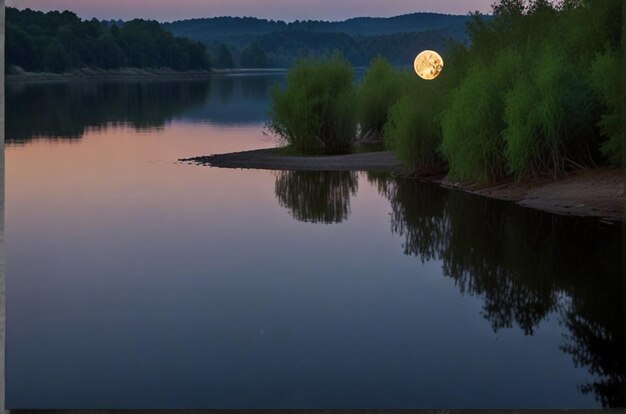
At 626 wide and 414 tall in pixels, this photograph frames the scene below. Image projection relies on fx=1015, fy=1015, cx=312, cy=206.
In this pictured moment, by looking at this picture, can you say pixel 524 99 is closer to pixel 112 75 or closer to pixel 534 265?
pixel 534 265

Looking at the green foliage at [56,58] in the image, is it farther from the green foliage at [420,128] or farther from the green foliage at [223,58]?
the green foliage at [420,128]

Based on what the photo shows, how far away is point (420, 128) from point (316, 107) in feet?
25.6

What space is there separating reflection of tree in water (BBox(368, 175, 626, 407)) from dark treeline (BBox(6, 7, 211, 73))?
7692 centimetres

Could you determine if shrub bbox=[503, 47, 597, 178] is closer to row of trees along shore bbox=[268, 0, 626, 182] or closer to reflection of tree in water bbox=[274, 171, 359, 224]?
row of trees along shore bbox=[268, 0, 626, 182]

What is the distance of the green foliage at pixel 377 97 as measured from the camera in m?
30.3

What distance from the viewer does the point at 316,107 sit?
27.4m

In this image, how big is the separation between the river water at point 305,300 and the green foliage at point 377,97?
1088 centimetres

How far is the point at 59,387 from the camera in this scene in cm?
671

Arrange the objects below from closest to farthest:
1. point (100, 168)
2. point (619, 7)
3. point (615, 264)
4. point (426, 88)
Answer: point (615, 264)
point (619, 7)
point (426, 88)
point (100, 168)

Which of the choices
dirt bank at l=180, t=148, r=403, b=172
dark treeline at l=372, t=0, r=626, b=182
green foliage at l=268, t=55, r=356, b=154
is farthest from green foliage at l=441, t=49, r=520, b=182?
green foliage at l=268, t=55, r=356, b=154

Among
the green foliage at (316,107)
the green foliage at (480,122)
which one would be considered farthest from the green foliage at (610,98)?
the green foliage at (316,107)

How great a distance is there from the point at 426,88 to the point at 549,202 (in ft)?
18.2

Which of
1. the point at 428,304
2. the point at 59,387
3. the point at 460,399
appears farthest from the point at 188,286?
the point at 460,399

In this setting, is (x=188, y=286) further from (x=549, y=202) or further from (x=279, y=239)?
(x=549, y=202)
